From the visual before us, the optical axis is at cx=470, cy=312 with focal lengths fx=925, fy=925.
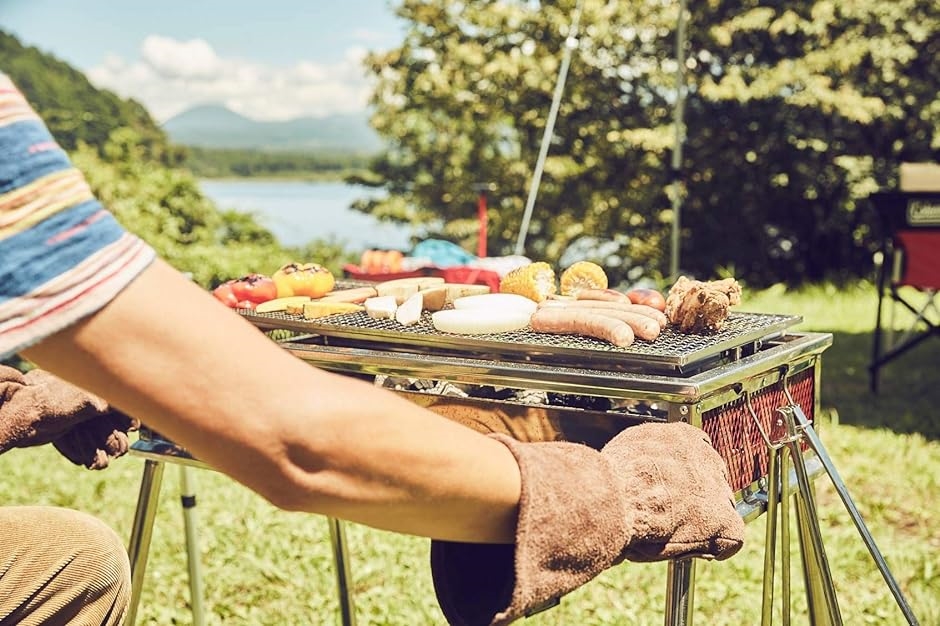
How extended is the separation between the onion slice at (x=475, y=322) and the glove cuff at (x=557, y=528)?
0.81 meters

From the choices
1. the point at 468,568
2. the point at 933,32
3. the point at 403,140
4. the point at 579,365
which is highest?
the point at 933,32

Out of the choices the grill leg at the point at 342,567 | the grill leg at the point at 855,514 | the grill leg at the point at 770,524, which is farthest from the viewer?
the grill leg at the point at 342,567

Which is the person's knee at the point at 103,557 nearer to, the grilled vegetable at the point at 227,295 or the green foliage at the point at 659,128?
the grilled vegetable at the point at 227,295

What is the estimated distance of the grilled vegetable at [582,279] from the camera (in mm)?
2223

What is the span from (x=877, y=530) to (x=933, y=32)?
8.42m

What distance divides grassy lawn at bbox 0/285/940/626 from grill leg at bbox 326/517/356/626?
0.58 meters

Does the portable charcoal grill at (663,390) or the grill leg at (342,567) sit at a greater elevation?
the portable charcoal grill at (663,390)

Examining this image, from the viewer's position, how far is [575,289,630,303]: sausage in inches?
78.8

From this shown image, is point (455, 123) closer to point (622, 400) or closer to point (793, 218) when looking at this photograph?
point (793, 218)

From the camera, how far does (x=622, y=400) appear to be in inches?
62.1

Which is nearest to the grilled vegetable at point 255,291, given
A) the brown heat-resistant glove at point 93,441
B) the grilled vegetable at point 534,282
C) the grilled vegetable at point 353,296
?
the grilled vegetable at point 353,296

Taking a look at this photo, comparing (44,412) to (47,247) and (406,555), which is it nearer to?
(47,247)

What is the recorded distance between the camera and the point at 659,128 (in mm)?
11445

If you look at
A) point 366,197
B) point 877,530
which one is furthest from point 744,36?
point 877,530
